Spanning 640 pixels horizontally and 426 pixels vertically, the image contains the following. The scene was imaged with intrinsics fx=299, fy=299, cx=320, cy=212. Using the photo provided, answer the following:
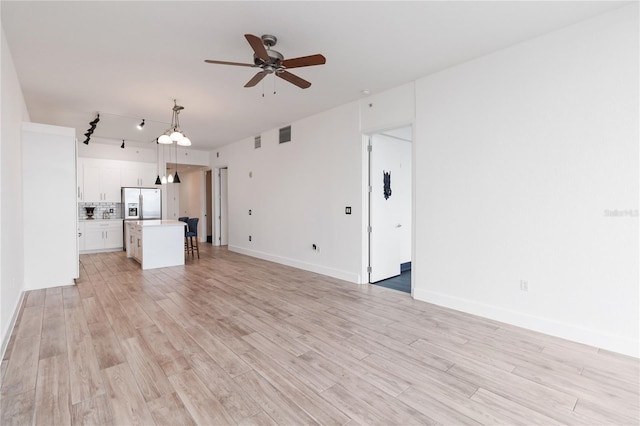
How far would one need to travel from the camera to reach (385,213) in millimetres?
5180

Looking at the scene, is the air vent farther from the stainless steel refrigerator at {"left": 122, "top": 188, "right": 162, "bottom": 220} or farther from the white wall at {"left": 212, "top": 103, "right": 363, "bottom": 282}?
the stainless steel refrigerator at {"left": 122, "top": 188, "right": 162, "bottom": 220}

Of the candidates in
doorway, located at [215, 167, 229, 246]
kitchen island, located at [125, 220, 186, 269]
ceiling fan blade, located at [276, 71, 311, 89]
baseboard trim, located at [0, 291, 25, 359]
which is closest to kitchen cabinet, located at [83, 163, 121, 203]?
kitchen island, located at [125, 220, 186, 269]

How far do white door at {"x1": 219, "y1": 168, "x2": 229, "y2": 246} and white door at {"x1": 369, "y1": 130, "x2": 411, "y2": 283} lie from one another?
18.9 ft

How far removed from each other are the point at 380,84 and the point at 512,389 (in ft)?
12.5

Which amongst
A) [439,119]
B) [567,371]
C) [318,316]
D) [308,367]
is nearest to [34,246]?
[318,316]

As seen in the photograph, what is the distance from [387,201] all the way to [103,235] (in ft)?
25.0

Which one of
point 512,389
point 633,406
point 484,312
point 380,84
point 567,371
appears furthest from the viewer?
point 380,84

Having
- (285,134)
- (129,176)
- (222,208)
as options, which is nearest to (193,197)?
(222,208)

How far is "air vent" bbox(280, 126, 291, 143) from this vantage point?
6297 mm

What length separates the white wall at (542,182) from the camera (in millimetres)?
2648

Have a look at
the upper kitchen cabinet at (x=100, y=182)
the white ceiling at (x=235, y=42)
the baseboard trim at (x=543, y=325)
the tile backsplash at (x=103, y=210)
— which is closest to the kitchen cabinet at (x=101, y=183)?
the upper kitchen cabinet at (x=100, y=182)

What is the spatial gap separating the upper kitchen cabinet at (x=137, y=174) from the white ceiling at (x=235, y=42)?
3.46 m

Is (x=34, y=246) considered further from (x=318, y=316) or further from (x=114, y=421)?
(x=318, y=316)

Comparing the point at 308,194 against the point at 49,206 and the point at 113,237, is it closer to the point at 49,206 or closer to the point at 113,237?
the point at 49,206
